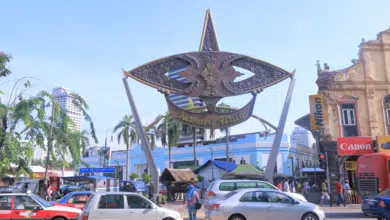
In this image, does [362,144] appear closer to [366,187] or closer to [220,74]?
[366,187]

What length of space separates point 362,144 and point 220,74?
1288 centimetres

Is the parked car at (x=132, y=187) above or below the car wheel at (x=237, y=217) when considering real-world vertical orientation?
above

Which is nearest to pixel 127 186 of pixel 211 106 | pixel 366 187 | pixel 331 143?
pixel 211 106

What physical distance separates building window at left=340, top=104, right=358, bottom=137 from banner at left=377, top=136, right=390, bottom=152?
2126mm

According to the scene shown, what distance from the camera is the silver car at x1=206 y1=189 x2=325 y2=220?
12109 mm

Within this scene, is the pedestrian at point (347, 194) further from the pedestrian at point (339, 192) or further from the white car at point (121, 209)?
the white car at point (121, 209)

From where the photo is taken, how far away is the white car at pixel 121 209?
1091 cm

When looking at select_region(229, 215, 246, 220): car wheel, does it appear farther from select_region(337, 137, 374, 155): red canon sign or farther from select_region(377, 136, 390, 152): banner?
select_region(377, 136, 390, 152): banner

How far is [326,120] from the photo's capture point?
27.6m

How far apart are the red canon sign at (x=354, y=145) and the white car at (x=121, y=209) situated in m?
17.9

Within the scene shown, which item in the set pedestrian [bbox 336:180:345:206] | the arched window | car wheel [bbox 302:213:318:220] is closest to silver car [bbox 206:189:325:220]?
car wheel [bbox 302:213:318:220]

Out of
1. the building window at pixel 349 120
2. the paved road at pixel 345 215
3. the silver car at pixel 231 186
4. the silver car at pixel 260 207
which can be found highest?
the building window at pixel 349 120

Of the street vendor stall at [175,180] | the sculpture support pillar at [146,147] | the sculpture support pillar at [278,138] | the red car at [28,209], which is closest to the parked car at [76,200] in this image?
the red car at [28,209]

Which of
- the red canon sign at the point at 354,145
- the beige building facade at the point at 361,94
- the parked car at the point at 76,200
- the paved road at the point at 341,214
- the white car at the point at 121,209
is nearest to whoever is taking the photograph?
the white car at the point at 121,209
